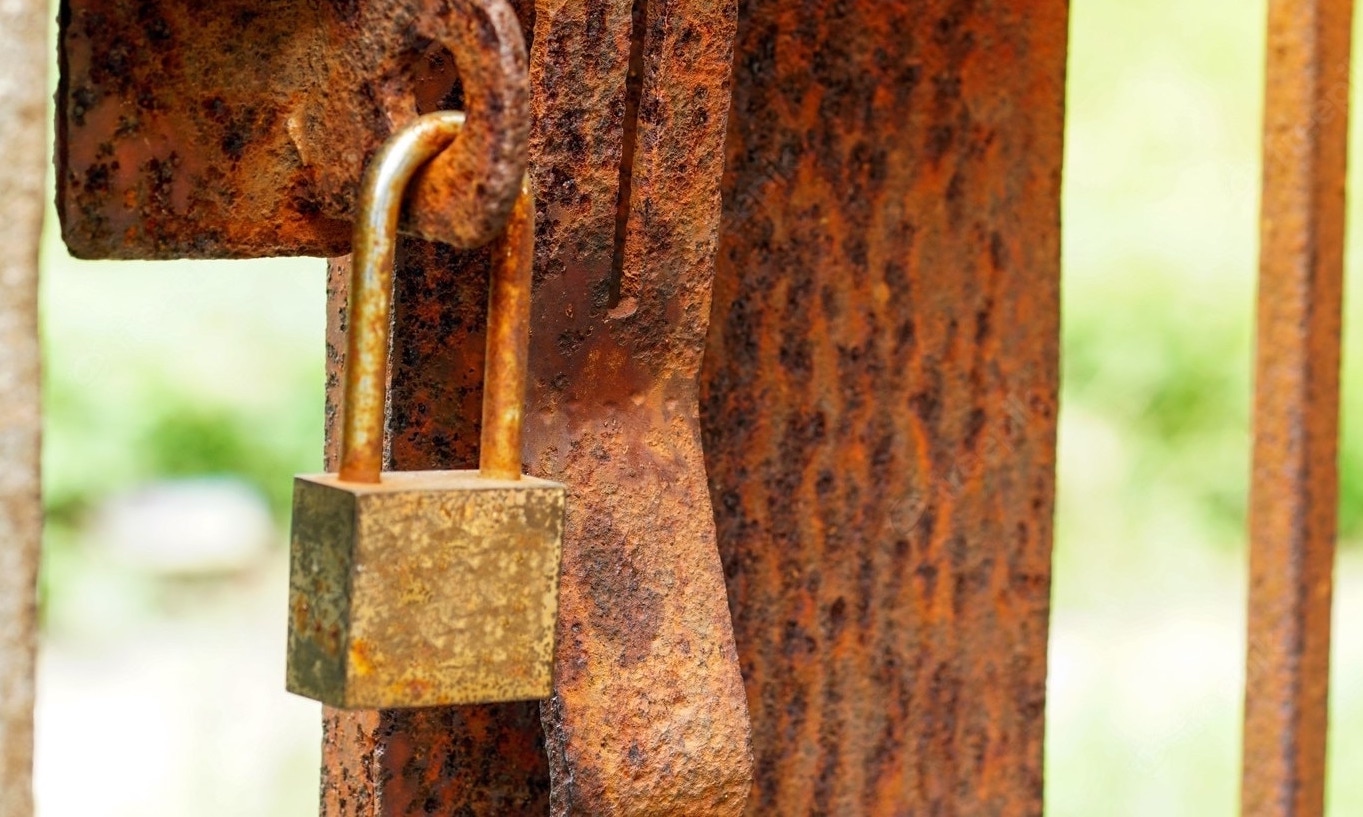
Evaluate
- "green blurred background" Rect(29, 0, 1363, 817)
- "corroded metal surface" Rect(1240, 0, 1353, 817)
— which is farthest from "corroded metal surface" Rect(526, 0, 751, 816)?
"green blurred background" Rect(29, 0, 1363, 817)

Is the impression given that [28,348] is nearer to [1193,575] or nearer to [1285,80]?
[1285,80]

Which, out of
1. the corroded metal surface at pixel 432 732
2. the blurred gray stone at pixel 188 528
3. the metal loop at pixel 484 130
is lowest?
the blurred gray stone at pixel 188 528

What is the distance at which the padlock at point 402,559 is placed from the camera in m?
0.55

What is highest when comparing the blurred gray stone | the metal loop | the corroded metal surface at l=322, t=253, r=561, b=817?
the metal loop

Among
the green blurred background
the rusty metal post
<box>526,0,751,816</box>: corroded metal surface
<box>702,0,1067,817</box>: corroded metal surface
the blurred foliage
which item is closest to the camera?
the rusty metal post

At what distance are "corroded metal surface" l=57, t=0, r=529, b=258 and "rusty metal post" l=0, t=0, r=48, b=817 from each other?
176 mm

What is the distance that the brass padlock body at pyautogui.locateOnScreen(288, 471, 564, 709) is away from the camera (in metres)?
0.55

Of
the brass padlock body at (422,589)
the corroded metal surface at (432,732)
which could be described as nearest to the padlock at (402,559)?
the brass padlock body at (422,589)

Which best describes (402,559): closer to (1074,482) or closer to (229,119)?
(229,119)

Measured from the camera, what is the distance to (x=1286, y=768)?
1188mm

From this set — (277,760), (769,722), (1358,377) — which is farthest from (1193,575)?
(769,722)

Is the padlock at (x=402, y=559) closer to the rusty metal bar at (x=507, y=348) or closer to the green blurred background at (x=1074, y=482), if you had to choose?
the rusty metal bar at (x=507, y=348)

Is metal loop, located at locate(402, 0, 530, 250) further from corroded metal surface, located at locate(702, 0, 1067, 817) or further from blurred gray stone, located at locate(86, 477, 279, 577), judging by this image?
blurred gray stone, located at locate(86, 477, 279, 577)

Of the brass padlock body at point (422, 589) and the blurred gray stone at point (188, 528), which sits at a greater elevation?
the brass padlock body at point (422, 589)
